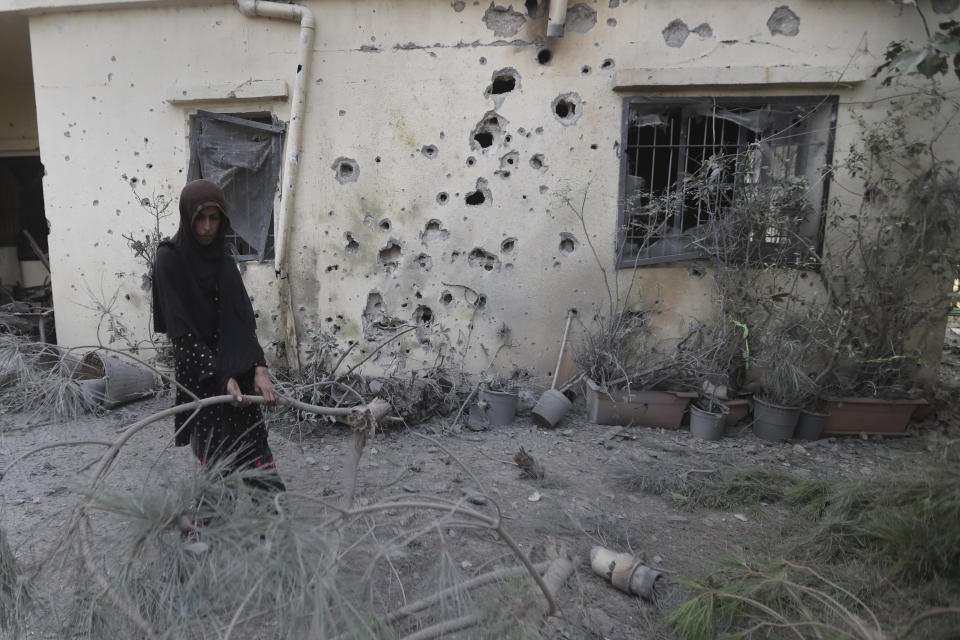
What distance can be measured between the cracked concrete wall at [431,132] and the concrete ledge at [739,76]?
0.02 metres

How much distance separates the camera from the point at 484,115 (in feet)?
14.7

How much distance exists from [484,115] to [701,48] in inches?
68.7

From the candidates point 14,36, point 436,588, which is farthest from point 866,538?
point 14,36

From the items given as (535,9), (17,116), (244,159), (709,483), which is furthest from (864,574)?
(17,116)

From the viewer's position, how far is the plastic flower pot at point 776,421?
402 cm

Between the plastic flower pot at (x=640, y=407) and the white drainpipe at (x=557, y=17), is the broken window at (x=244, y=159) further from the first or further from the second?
the plastic flower pot at (x=640, y=407)

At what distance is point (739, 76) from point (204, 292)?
401 centimetres

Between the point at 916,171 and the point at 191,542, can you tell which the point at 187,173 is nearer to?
the point at 191,542

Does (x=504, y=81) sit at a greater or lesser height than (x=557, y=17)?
lesser

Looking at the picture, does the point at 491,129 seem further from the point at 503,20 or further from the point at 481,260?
the point at 481,260

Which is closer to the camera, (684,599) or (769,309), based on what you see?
(684,599)

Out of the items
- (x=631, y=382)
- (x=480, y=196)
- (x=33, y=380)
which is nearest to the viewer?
(x=33, y=380)

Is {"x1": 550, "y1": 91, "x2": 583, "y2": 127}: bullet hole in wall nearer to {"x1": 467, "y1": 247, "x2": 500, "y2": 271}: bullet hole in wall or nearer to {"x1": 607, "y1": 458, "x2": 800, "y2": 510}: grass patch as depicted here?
{"x1": 467, "y1": 247, "x2": 500, "y2": 271}: bullet hole in wall

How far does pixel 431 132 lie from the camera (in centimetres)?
454
